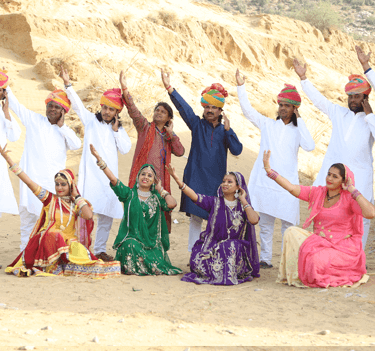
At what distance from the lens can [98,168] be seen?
239 inches

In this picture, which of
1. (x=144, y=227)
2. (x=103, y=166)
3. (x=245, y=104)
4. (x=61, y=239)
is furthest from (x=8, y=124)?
(x=245, y=104)

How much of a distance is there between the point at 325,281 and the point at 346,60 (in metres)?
20.9

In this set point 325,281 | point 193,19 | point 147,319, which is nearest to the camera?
point 147,319

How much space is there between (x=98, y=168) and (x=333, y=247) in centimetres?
294

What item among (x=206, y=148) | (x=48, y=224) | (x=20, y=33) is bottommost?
(x=48, y=224)

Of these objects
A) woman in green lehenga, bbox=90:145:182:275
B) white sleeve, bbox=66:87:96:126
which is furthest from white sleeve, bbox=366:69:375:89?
white sleeve, bbox=66:87:96:126

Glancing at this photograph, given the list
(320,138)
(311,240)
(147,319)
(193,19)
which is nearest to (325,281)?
(311,240)

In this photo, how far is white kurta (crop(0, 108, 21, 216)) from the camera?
569cm

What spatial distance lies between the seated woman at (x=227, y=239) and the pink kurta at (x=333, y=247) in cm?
65

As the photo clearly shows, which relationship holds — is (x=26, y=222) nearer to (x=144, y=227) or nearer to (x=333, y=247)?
(x=144, y=227)

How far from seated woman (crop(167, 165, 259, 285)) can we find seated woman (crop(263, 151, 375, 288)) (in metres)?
0.44

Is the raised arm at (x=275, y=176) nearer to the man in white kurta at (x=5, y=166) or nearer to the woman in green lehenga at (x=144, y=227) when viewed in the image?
the woman in green lehenga at (x=144, y=227)

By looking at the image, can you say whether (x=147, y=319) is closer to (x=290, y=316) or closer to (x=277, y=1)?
(x=290, y=316)

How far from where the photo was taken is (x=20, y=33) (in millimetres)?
14836
